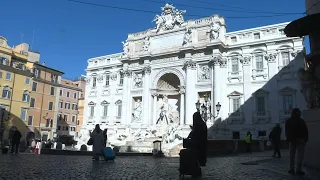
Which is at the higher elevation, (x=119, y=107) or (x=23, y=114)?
(x=119, y=107)

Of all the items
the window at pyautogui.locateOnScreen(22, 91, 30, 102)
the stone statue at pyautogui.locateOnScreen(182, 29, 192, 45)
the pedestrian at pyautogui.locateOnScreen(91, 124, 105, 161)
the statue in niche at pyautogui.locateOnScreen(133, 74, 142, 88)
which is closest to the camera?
the pedestrian at pyautogui.locateOnScreen(91, 124, 105, 161)

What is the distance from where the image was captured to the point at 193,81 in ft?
112

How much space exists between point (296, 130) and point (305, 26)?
3724 mm

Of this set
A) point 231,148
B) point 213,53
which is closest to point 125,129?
point 213,53

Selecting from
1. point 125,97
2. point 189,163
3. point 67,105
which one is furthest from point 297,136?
point 67,105

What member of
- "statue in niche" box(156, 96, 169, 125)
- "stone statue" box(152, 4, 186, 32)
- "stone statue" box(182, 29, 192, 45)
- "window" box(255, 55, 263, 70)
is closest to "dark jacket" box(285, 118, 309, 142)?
"window" box(255, 55, 263, 70)

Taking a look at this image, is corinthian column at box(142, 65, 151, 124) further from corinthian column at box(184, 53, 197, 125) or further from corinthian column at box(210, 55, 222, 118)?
corinthian column at box(210, 55, 222, 118)

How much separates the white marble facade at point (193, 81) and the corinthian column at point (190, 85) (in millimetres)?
114

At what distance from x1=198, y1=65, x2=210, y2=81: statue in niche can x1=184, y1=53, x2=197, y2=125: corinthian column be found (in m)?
0.69

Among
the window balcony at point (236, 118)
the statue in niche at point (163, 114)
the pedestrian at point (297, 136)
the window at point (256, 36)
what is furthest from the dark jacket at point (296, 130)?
the statue in niche at point (163, 114)

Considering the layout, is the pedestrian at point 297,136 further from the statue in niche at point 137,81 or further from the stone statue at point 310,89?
the statue in niche at point 137,81

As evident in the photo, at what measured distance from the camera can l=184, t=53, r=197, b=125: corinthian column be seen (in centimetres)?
3347

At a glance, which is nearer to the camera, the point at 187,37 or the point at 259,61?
the point at 259,61

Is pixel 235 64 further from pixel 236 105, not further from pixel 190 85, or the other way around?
pixel 190 85
